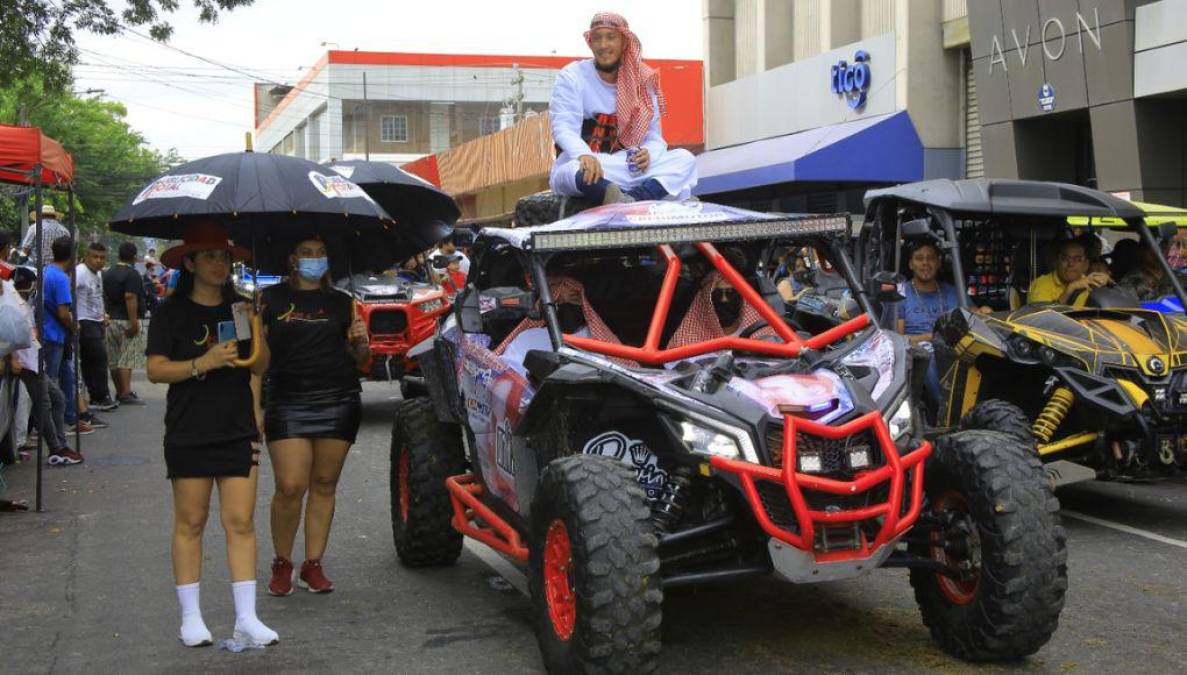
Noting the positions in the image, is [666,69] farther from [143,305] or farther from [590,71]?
[590,71]

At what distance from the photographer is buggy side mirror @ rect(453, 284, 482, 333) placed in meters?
→ 6.92

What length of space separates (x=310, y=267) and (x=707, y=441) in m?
2.61

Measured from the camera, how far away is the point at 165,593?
24.5ft

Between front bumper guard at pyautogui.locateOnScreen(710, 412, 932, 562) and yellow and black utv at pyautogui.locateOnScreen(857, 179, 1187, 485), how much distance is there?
2.53 m

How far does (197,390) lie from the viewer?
6.30 m

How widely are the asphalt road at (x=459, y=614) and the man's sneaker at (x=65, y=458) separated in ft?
10.2

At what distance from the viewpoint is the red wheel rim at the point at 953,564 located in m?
5.62

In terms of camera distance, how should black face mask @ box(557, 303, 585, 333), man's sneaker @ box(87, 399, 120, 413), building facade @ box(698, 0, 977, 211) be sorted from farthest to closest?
1. building facade @ box(698, 0, 977, 211)
2. man's sneaker @ box(87, 399, 120, 413)
3. black face mask @ box(557, 303, 585, 333)

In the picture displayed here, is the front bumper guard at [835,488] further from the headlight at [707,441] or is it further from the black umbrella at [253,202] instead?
the black umbrella at [253,202]

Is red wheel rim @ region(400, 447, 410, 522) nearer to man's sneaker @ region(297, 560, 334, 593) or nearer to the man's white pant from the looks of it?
man's sneaker @ region(297, 560, 334, 593)

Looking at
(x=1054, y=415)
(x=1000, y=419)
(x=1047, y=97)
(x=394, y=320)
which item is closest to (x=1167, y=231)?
(x=1054, y=415)

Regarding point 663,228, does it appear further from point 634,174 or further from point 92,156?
point 92,156

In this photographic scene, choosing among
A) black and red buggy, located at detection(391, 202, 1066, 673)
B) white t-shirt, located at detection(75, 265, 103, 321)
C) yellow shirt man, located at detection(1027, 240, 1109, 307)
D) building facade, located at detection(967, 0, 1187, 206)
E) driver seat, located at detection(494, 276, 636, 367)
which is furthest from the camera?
building facade, located at detection(967, 0, 1187, 206)

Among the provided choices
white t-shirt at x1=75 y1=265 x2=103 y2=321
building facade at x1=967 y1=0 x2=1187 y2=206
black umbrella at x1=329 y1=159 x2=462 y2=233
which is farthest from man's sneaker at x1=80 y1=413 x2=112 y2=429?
building facade at x1=967 y1=0 x2=1187 y2=206
